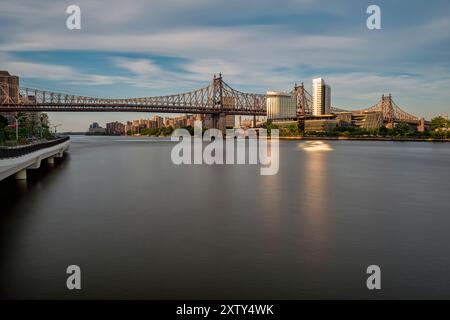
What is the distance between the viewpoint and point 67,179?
81.5ft

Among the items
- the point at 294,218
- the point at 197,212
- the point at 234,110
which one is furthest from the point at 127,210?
the point at 234,110

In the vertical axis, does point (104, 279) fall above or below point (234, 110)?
below

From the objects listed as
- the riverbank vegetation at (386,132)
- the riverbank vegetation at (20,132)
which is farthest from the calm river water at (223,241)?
the riverbank vegetation at (386,132)

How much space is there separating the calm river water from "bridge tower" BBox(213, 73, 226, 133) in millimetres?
81992

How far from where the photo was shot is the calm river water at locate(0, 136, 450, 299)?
7.52 meters

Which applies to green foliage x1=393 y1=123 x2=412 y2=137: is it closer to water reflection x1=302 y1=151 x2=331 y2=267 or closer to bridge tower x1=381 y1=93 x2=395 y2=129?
bridge tower x1=381 y1=93 x2=395 y2=129

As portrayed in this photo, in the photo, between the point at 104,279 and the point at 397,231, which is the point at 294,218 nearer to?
the point at 397,231

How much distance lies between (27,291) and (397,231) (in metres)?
9.62

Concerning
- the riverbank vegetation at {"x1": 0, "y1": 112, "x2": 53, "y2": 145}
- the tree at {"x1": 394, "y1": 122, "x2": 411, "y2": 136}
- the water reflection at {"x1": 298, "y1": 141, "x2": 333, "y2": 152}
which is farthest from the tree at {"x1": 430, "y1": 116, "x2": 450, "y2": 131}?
the riverbank vegetation at {"x1": 0, "y1": 112, "x2": 53, "y2": 145}

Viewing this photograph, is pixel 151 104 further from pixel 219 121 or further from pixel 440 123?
pixel 440 123

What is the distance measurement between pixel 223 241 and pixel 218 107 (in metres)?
96.7

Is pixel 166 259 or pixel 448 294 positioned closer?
pixel 448 294

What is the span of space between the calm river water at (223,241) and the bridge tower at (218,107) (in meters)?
82.0

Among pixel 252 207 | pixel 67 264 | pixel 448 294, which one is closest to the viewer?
pixel 448 294
